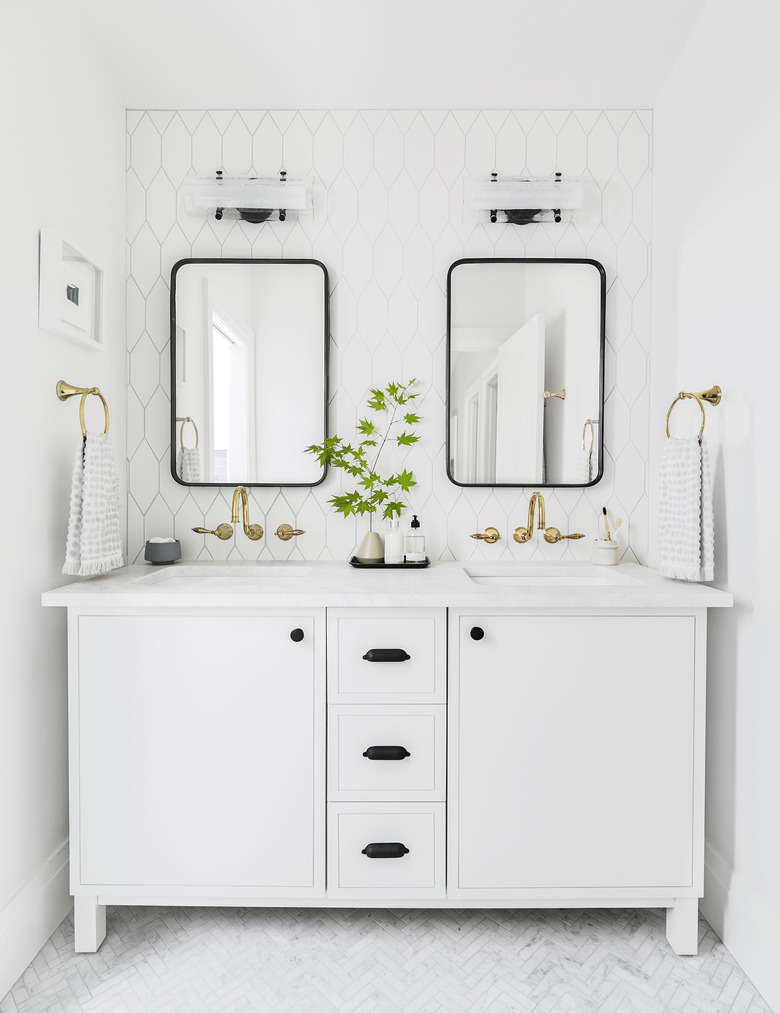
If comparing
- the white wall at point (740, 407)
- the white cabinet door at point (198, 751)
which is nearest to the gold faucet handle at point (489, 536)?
the white wall at point (740, 407)

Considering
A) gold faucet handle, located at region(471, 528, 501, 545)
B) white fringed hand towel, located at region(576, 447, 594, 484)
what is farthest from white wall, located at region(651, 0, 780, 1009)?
gold faucet handle, located at region(471, 528, 501, 545)

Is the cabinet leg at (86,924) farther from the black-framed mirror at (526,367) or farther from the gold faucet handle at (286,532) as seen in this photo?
the black-framed mirror at (526,367)

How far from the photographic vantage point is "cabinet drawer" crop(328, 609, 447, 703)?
1547 mm

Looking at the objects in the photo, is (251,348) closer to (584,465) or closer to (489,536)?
(489,536)

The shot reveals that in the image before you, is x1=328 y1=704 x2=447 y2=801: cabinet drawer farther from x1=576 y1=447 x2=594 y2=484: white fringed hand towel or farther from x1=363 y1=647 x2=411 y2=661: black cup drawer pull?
x1=576 y1=447 x2=594 y2=484: white fringed hand towel

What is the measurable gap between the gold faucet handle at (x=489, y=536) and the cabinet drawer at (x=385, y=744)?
69cm

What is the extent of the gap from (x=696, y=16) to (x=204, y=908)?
2.69m

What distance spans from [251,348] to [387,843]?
4.84 ft

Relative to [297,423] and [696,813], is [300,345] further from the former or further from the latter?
[696,813]

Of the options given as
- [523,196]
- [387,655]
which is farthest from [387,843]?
[523,196]

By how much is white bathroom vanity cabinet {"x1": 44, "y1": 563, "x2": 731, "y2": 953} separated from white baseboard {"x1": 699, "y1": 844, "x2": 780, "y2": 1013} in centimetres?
10

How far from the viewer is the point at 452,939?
1.60m

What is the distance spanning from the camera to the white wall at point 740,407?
56.3 inches

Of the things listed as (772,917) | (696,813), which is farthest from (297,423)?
(772,917)
